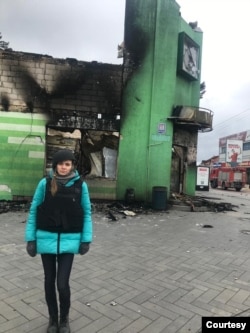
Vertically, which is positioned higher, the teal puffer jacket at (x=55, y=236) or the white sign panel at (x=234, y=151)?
the white sign panel at (x=234, y=151)

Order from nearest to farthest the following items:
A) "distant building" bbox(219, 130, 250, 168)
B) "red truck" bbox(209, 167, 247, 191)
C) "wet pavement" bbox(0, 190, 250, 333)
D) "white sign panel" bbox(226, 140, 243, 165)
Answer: "wet pavement" bbox(0, 190, 250, 333)
"red truck" bbox(209, 167, 247, 191)
"distant building" bbox(219, 130, 250, 168)
"white sign panel" bbox(226, 140, 243, 165)

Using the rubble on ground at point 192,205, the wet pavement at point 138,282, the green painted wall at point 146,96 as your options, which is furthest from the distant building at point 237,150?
the wet pavement at point 138,282

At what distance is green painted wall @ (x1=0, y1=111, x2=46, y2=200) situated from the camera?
41.2ft

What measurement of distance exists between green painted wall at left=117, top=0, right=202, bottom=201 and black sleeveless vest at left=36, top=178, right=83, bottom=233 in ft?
32.4

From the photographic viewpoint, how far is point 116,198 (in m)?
13.3

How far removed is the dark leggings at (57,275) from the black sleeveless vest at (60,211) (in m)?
0.29

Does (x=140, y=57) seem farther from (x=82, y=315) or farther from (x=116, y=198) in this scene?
(x=82, y=315)

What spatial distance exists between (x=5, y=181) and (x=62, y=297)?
9977 mm

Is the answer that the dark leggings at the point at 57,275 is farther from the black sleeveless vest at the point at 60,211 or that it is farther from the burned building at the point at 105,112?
the burned building at the point at 105,112

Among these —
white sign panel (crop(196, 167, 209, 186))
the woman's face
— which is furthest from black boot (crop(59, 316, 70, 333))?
white sign panel (crop(196, 167, 209, 186))

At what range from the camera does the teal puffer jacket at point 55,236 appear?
3361 millimetres

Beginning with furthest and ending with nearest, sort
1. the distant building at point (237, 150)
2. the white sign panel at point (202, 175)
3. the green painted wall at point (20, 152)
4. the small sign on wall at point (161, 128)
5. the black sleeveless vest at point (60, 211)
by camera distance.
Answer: the distant building at point (237, 150)
the white sign panel at point (202, 175)
the small sign on wall at point (161, 128)
the green painted wall at point (20, 152)
the black sleeveless vest at point (60, 211)

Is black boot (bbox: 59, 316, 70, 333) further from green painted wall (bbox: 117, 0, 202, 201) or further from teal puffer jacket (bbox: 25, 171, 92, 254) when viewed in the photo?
green painted wall (bbox: 117, 0, 202, 201)

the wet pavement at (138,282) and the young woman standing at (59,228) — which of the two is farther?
the wet pavement at (138,282)
